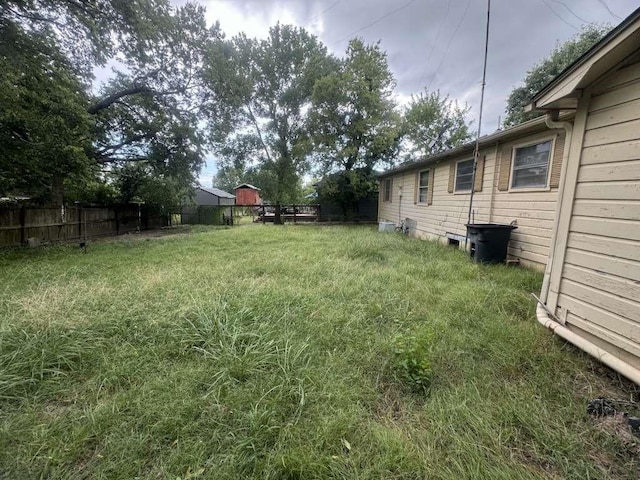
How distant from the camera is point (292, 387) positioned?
1859 millimetres

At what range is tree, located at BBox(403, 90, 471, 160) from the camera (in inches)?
741

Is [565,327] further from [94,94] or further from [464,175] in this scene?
[94,94]

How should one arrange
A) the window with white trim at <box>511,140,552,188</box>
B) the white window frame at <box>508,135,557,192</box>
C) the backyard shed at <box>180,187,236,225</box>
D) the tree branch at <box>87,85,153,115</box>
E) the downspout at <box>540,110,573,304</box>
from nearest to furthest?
the downspout at <box>540,110,573,304</box>
the white window frame at <box>508,135,557,192</box>
the window with white trim at <box>511,140,552,188</box>
the tree branch at <box>87,85,153,115</box>
the backyard shed at <box>180,187,236,225</box>

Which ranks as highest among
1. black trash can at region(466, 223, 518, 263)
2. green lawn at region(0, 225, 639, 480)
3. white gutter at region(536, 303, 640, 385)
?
black trash can at region(466, 223, 518, 263)

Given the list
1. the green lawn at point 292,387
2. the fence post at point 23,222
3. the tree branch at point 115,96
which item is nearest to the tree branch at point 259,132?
the tree branch at point 115,96

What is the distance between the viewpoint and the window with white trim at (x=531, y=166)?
4.79m

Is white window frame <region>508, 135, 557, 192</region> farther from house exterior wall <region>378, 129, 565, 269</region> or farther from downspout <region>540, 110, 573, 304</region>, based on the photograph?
downspout <region>540, 110, 573, 304</region>

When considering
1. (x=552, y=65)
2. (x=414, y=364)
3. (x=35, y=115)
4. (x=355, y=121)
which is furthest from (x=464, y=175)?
Answer: (x=552, y=65)

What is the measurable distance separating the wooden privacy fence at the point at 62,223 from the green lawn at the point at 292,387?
521cm

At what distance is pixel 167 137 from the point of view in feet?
36.1

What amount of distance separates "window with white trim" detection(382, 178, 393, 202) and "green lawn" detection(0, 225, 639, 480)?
9928 mm

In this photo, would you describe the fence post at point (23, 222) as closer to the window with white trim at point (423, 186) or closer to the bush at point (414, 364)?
the bush at point (414, 364)

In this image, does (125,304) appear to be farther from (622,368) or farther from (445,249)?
(445,249)

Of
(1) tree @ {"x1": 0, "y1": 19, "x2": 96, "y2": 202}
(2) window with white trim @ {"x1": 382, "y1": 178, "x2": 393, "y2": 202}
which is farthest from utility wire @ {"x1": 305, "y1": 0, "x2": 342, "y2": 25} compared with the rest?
(2) window with white trim @ {"x1": 382, "y1": 178, "x2": 393, "y2": 202}
